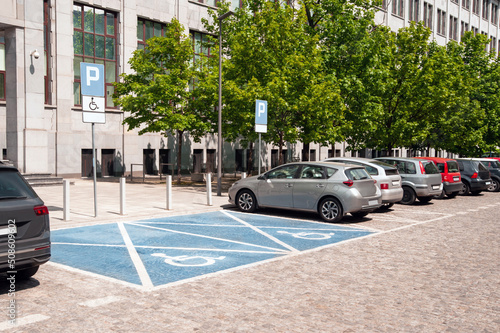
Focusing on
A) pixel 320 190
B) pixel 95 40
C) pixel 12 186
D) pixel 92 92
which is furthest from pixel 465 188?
pixel 95 40

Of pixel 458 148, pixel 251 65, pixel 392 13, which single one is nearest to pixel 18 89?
pixel 251 65

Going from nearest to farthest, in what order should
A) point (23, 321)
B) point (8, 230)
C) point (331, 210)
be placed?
1. point (23, 321)
2. point (8, 230)
3. point (331, 210)

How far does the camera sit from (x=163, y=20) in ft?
105

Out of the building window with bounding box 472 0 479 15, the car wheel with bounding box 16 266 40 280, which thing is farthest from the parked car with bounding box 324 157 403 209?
the building window with bounding box 472 0 479 15

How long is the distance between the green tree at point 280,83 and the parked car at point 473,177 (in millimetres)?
6212

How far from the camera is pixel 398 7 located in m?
49.8

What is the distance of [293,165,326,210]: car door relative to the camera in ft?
42.1

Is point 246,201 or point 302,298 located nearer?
point 302,298

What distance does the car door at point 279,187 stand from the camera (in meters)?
13.4

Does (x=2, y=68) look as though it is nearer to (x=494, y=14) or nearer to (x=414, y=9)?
(x=414, y=9)

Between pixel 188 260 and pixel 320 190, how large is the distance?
551cm

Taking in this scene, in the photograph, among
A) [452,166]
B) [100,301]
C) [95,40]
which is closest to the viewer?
[100,301]

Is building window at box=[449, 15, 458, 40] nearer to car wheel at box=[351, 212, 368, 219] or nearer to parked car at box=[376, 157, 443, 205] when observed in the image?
parked car at box=[376, 157, 443, 205]

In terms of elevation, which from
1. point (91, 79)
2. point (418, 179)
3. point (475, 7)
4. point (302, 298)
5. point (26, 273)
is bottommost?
point (302, 298)
